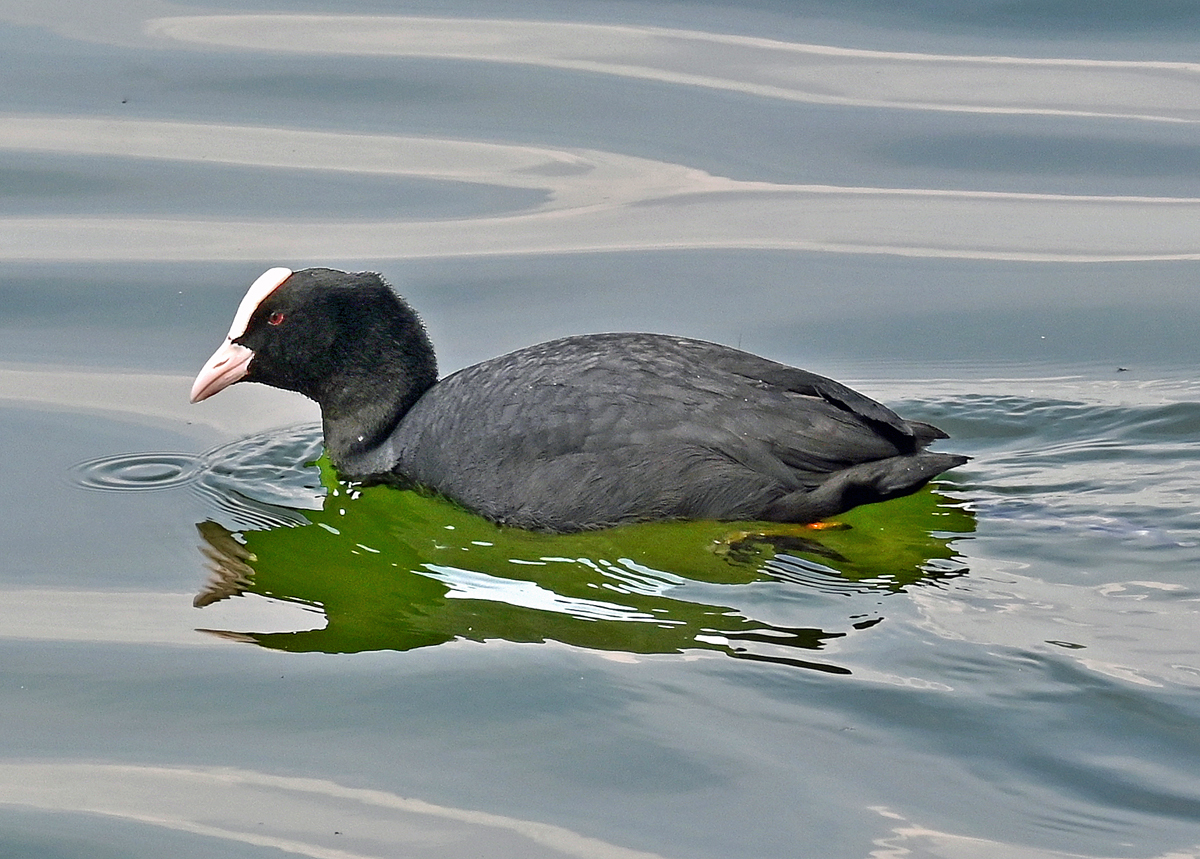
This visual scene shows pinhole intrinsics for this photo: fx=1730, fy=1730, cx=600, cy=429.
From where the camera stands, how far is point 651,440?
520 cm

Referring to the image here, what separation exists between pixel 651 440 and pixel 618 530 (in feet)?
0.98

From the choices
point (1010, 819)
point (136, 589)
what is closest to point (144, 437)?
point (136, 589)

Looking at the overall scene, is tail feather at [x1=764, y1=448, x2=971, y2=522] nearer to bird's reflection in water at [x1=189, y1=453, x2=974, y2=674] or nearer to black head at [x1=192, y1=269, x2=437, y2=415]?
bird's reflection in water at [x1=189, y1=453, x2=974, y2=674]

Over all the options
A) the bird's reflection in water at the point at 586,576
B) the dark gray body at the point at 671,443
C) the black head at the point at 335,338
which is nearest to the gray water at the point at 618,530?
the bird's reflection in water at the point at 586,576

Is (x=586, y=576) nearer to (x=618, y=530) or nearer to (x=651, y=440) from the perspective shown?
(x=618, y=530)

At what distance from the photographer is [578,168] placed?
8492mm

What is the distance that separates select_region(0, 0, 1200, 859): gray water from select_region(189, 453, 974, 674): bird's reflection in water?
0.06ft

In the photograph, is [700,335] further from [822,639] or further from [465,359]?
[822,639]

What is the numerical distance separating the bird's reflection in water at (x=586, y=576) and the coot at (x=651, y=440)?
0.32ft

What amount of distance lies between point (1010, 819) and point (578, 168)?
5.35m

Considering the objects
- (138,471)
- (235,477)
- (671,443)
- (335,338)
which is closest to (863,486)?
(671,443)

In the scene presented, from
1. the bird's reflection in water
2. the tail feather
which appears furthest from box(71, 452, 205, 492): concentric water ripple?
the tail feather

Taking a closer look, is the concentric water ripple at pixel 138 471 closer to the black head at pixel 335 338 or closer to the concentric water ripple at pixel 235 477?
the concentric water ripple at pixel 235 477

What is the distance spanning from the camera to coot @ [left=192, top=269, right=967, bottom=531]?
517 centimetres
